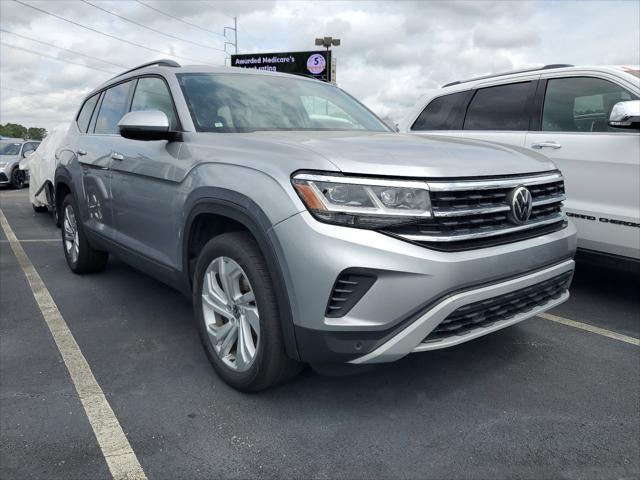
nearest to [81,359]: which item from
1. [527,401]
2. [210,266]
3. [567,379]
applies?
[210,266]

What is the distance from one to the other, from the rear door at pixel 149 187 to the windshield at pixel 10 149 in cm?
1522

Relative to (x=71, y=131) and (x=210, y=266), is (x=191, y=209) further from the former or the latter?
(x=71, y=131)

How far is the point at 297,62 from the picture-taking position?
30609 millimetres

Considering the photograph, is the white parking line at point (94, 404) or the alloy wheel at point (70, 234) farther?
the alloy wheel at point (70, 234)

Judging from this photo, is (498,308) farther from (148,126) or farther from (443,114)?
(443,114)

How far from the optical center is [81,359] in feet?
10.5

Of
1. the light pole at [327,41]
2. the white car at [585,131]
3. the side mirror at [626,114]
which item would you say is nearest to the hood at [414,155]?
the side mirror at [626,114]

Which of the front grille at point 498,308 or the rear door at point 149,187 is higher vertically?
A: the rear door at point 149,187

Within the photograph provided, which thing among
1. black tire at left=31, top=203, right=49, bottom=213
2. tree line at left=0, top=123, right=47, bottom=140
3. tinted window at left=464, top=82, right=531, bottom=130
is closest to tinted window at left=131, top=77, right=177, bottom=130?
tinted window at left=464, top=82, right=531, bottom=130

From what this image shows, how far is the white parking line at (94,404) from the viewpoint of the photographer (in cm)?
219

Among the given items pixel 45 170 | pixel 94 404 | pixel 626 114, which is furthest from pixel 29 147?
pixel 626 114

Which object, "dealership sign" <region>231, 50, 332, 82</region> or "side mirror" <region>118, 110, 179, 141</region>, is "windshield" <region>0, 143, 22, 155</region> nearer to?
"dealership sign" <region>231, 50, 332, 82</region>

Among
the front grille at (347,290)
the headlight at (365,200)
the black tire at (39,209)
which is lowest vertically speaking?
the black tire at (39,209)

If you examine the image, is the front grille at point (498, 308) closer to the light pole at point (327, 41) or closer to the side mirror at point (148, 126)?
the side mirror at point (148, 126)
